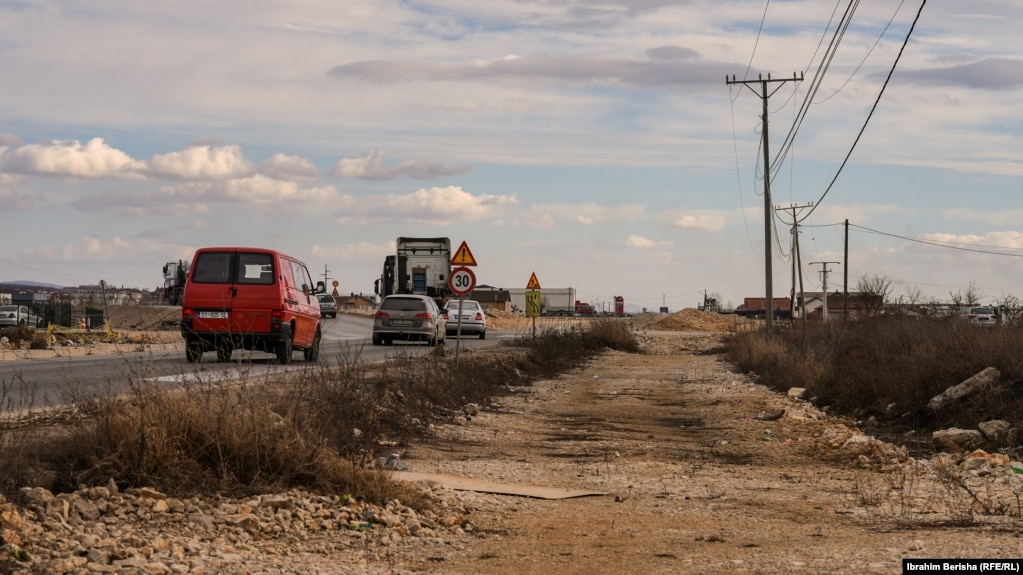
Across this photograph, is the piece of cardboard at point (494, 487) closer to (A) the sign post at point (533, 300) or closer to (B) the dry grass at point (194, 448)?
(B) the dry grass at point (194, 448)

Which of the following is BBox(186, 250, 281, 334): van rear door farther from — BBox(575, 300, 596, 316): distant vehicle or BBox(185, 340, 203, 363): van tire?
BBox(575, 300, 596, 316): distant vehicle

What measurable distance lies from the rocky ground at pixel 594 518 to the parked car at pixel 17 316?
1715 inches

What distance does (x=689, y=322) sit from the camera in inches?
3184

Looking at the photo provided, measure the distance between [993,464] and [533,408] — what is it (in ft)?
29.7

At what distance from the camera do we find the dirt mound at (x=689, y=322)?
3152 inches

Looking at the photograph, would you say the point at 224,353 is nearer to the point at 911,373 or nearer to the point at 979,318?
the point at 911,373

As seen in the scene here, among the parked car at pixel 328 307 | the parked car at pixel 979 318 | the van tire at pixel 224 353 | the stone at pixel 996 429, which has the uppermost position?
the parked car at pixel 328 307

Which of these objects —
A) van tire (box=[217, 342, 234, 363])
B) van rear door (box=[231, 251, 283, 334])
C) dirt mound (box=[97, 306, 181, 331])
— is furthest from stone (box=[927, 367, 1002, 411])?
dirt mound (box=[97, 306, 181, 331])

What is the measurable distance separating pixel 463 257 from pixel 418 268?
25186mm

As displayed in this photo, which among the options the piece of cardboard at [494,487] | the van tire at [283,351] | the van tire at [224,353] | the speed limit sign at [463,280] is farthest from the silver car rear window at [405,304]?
the piece of cardboard at [494,487]

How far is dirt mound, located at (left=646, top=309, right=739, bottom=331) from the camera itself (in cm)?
8006

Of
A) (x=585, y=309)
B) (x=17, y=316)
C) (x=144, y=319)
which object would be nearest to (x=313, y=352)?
(x=17, y=316)

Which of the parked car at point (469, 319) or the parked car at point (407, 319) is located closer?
the parked car at point (407, 319)

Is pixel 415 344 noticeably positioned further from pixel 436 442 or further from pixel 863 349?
pixel 436 442
